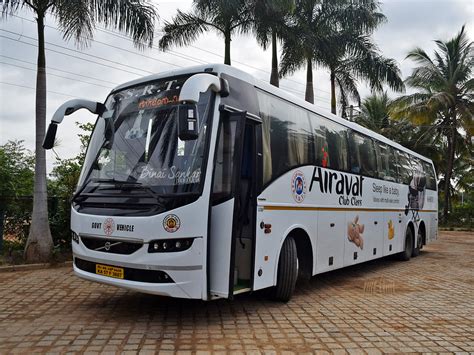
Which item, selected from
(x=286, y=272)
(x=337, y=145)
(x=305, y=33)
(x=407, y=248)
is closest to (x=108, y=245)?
(x=286, y=272)

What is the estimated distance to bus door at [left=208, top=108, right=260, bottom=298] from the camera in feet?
17.2

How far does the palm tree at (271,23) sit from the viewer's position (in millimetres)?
14605

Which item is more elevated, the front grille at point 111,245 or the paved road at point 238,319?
the front grille at point 111,245

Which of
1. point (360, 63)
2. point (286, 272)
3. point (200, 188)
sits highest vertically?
point (360, 63)

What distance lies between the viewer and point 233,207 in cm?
531

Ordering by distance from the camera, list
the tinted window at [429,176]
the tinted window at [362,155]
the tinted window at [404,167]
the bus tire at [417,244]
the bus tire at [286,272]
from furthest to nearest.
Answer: the tinted window at [429,176], the bus tire at [417,244], the tinted window at [404,167], the tinted window at [362,155], the bus tire at [286,272]

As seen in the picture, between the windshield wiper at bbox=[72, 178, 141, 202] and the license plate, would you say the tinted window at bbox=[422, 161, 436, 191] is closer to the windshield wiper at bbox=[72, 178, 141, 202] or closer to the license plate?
the windshield wiper at bbox=[72, 178, 141, 202]

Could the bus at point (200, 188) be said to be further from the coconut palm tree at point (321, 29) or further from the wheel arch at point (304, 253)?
the coconut palm tree at point (321, 29)

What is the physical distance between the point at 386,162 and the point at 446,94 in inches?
685

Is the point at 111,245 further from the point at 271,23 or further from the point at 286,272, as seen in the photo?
the point at 271,23

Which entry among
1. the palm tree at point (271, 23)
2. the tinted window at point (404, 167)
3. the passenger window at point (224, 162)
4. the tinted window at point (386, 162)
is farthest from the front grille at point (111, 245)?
the palm tree at point (271, 23)

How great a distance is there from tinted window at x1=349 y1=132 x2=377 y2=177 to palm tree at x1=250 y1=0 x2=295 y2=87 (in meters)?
6.07

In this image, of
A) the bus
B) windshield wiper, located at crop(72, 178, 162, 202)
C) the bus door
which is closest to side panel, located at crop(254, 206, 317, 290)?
the bus

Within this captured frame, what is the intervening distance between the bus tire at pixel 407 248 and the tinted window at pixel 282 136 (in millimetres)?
6743
